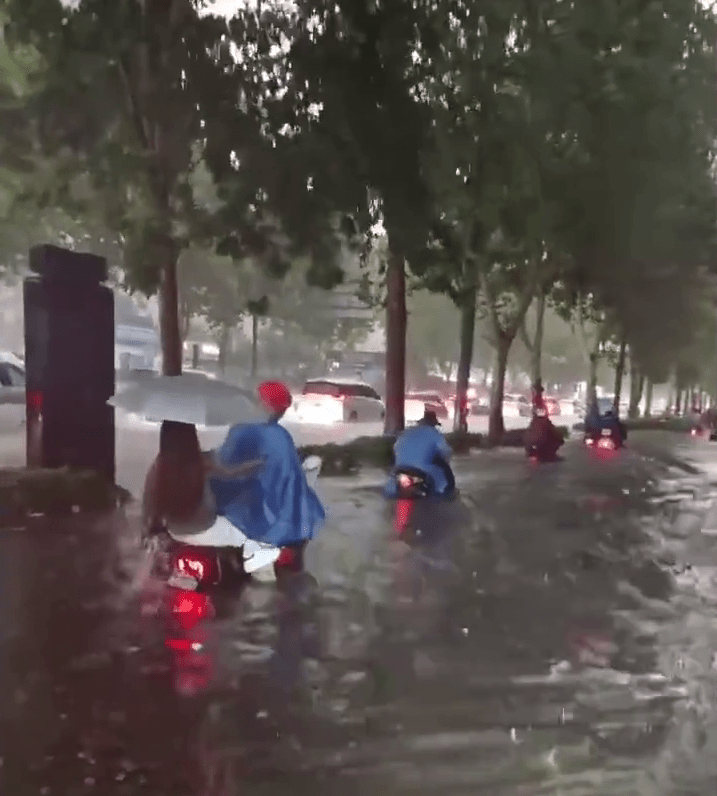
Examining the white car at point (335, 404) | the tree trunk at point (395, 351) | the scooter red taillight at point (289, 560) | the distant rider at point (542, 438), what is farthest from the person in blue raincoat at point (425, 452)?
the white car at point (335, 404)

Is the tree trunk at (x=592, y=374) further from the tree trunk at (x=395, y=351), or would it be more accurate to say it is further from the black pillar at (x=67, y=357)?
the black pillar at (x=67, y=357)

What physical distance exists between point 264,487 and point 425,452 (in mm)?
8614

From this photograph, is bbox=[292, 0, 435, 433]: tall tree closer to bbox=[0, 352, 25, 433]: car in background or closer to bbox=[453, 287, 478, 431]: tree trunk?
bbox=[0, 352, 25, 433]: car in background

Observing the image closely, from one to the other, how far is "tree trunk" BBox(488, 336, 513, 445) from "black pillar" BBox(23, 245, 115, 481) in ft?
71.0

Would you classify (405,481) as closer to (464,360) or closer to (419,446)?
(419,446)

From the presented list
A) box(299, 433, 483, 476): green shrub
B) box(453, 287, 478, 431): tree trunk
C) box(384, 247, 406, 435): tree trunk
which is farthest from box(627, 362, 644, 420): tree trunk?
box(299, 433, 483, 476): green shrub

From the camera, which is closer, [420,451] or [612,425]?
[420,451]

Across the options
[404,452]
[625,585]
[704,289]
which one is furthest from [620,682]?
[704,289]

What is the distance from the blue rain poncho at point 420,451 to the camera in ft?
60.8

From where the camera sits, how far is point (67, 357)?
16.7 metres

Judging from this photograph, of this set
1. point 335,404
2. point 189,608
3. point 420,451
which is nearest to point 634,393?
point 335,404

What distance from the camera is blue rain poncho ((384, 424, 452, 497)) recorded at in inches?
730

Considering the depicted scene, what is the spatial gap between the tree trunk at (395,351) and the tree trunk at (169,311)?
816 centimetres

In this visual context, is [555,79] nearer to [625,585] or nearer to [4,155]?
[4,155]
